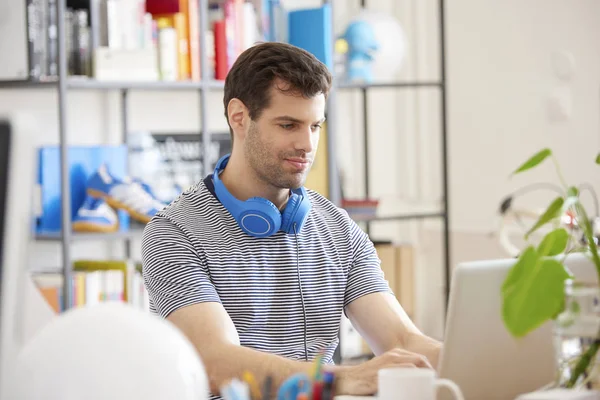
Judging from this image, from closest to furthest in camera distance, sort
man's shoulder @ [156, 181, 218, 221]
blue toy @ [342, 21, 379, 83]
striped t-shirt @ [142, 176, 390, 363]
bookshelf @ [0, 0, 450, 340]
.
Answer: striped t-shirt @ [142, 176, 390, 363]
man's shoulder @ [156, 181, 218, 221]
bookshelf @ [0, 0, 450, 340]
blue toy @ [342, 21, 379, 83]

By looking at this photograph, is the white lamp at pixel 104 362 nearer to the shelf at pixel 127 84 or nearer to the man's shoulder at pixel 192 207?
the man's shoulder at pixel 192 207

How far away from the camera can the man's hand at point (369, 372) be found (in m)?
1.48

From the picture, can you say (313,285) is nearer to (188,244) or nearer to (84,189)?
(188,244)

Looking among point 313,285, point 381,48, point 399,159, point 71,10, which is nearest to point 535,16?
point 381,48

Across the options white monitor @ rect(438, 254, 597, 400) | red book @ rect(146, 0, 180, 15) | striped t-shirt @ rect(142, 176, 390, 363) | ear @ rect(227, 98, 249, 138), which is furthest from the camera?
red book @ rect(146, 0, 180, 15)

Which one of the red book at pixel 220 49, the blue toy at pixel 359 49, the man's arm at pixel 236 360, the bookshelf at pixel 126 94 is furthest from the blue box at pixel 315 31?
the man's arm at pixel 236 360

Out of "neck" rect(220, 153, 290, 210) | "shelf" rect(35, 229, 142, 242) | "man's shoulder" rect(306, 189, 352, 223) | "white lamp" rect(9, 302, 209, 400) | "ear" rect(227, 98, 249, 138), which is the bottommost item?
"shelf" rect(35, 229, 142, 242)

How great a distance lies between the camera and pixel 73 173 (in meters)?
3.14

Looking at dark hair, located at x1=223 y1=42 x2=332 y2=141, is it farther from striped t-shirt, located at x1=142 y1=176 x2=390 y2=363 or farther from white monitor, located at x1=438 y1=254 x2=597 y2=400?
white monitor, located at x1=438 y1=254 x2=597 y2=400

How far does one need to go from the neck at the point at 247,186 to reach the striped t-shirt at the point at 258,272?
57mm

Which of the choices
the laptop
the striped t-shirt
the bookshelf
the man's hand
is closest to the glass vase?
the laptop

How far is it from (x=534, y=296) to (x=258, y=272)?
37.6 inches

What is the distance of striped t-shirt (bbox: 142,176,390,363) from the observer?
1946 millimetres

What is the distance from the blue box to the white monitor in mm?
2385
